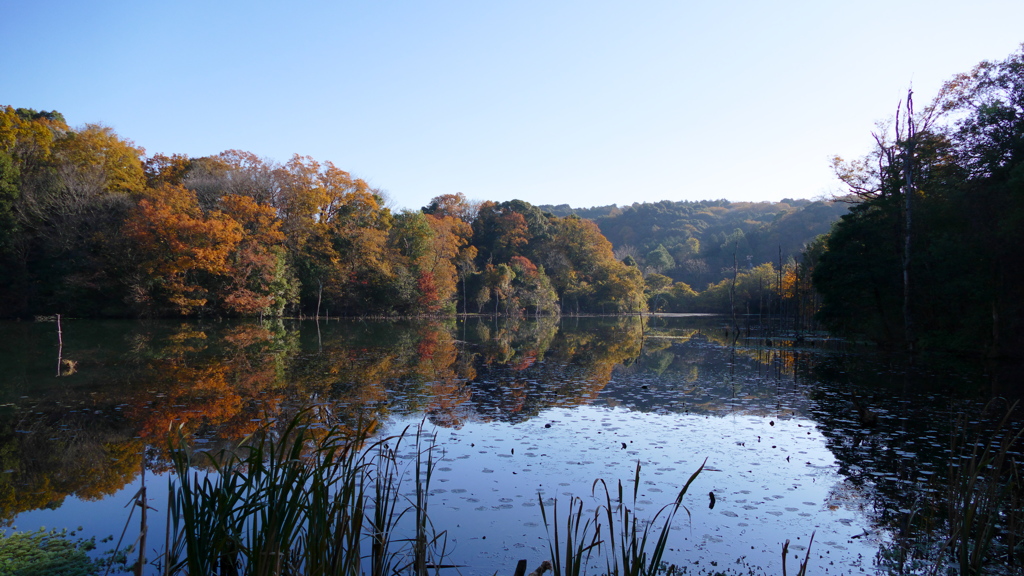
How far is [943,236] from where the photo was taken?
17.4 meters

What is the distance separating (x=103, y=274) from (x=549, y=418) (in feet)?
111

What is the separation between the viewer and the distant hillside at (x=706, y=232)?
78.5 meters

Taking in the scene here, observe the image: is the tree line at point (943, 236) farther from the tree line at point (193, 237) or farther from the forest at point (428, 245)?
the tree line at point (193, 237)

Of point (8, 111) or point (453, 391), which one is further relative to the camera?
point (8, 111)

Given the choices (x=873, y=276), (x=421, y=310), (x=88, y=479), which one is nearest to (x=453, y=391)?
(x=88, y=479)

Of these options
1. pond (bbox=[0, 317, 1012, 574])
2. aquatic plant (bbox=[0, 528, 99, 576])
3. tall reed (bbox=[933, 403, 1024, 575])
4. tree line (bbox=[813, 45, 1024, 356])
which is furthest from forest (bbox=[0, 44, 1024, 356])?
aquatic plant (bbox=[0, 528, 99, 576])

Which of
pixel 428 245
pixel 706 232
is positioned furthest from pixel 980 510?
pixel 706 232

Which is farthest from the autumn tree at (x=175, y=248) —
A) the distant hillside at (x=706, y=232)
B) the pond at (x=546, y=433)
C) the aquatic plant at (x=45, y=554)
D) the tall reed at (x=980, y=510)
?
the distant hillside at (x=706, y=232)

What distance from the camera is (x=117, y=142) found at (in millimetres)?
35875

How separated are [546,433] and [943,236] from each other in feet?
53.9

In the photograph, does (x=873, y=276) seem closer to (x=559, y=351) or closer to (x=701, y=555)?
(x=559, y=351)

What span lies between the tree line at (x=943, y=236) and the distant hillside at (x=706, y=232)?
4927 cm

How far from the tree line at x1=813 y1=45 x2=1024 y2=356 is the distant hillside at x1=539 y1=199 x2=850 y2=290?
49.3 meters

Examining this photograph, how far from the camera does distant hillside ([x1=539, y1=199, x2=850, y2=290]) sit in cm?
7850
